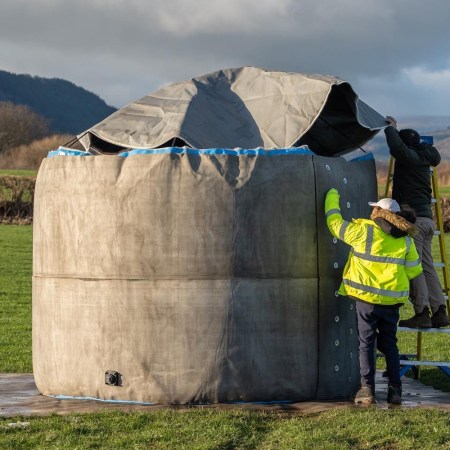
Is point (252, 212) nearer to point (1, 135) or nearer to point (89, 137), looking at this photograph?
point (89, 137)

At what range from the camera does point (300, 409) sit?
327 inches

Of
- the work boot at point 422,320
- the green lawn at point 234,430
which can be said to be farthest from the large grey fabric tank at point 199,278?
the work boot at point 422,320

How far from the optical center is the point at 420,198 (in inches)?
380

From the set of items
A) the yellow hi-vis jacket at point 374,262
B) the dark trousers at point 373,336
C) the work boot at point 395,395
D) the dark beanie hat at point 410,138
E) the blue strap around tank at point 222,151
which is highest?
the dark beanie hat at point 410,138

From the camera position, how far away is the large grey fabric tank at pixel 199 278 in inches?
328

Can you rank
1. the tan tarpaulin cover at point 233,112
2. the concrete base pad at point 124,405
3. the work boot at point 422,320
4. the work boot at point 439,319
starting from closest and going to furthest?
the concrete base pad at point 124,405 → the tan tarpaulin cover at point 233,112 → the work boot at point 422,320 → the work boot at point 439,319

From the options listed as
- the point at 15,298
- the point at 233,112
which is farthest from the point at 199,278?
the point at 15,298

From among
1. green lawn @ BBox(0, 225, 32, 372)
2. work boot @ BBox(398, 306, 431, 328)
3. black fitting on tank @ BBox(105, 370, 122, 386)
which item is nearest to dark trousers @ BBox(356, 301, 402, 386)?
work boot @ BBox(398, 306, 431, 328)

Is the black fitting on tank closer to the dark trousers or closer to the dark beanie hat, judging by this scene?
the dark trousers

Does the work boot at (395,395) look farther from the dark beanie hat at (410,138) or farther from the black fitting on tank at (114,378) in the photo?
the dark beanie hat at (410,138)

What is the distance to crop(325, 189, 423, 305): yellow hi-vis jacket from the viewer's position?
8422 mm

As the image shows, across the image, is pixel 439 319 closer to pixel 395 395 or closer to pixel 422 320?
pixel 422 320

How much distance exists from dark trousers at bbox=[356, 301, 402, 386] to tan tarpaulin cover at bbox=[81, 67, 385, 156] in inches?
67.7

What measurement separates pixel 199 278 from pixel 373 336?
1638 millimetres
